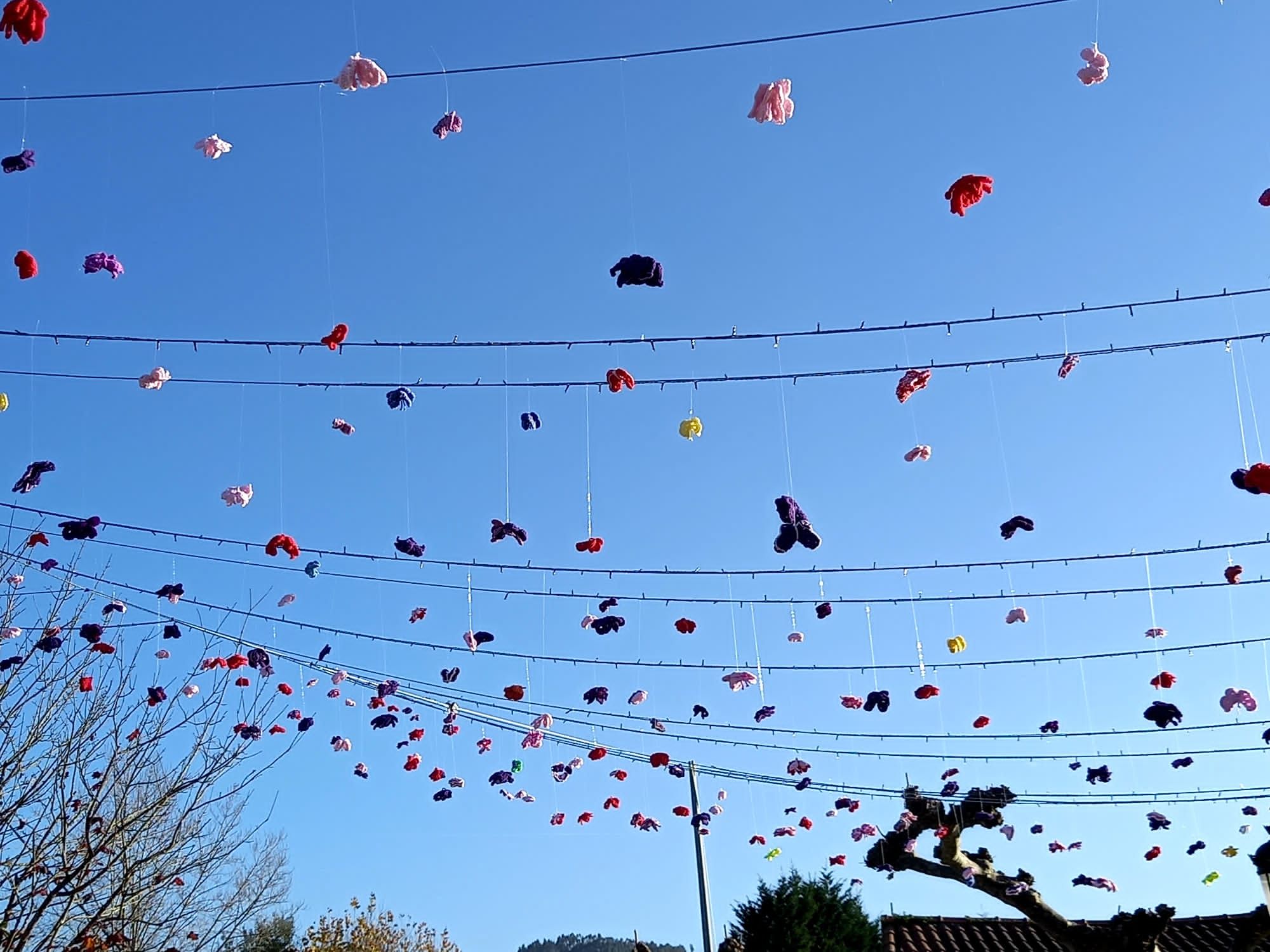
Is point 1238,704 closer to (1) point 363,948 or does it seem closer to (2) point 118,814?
(2) point 118,814

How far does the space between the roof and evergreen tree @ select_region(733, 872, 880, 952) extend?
58 centimetres

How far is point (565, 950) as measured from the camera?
49844 mm

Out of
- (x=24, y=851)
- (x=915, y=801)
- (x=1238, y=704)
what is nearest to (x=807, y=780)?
(x=915, y=801)

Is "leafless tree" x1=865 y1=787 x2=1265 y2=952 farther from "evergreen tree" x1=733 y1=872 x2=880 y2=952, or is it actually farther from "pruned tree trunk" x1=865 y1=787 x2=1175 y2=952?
"evergreen tree" x1=733 y1=872 x2=880 y2=952

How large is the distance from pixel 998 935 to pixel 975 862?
667 cm

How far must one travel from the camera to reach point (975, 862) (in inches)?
666

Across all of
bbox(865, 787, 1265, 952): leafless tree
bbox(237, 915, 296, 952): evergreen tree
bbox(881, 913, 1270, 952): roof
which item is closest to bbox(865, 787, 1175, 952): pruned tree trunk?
bbox(865, 787, 1265, 952): leafless tree

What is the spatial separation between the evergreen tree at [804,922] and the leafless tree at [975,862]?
532cm

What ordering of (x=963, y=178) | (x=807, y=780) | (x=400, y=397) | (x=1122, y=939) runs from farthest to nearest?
(x=807, y=780) → (x=1122, y=939) → (x=400, y=397) → (x=963, y=178)

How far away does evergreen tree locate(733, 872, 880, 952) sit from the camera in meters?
22.2

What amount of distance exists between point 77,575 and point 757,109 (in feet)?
23.0

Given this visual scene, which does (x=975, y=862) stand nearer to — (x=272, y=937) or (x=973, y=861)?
(x=973, y=861)

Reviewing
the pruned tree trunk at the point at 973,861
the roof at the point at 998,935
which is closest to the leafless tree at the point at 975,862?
the pruned tree trunk at the point at 973,861

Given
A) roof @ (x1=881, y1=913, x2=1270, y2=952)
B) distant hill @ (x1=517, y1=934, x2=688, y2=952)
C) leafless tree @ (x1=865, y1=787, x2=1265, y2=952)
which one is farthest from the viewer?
distant hill @ (x1=517, y1=934, x2=688, y2=952)
